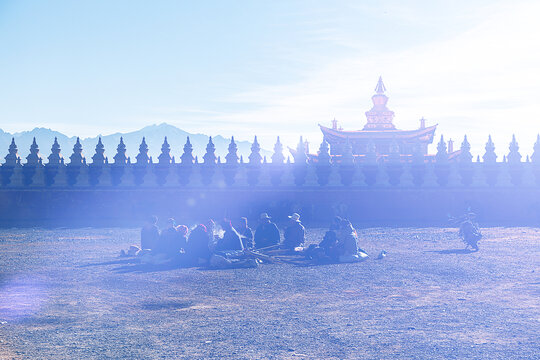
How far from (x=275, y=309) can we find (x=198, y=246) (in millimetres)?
6005

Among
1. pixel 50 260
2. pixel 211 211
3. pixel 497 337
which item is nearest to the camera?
pixel 497 337

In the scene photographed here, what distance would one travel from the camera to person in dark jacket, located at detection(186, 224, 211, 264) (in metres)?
15.7

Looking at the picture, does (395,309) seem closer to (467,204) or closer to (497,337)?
(497,337)

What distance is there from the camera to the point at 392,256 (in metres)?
17.2

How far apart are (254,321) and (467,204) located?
82.5ft

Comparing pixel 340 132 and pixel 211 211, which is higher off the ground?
pixel 340 132

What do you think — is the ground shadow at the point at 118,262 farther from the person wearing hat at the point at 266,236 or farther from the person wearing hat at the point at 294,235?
the person wearing hat at the point at 294,235

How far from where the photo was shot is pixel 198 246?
15.8 meters

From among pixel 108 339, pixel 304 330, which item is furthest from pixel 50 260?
pixel 304 330

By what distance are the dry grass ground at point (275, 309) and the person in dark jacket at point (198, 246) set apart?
1.06 metres

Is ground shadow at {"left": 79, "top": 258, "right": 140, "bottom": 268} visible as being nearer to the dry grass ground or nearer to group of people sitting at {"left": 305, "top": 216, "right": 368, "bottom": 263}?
the dry grass ground

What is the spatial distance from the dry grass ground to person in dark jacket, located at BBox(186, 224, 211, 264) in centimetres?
106

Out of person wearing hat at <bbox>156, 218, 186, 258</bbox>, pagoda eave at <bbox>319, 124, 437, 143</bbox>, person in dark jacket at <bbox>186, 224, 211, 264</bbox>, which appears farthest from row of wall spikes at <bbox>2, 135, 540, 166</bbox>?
person in dark jacket at <bbox>186, 224, 211, 264</bbox>

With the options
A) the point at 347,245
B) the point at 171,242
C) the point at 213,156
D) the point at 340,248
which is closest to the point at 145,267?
the point at 171,242
